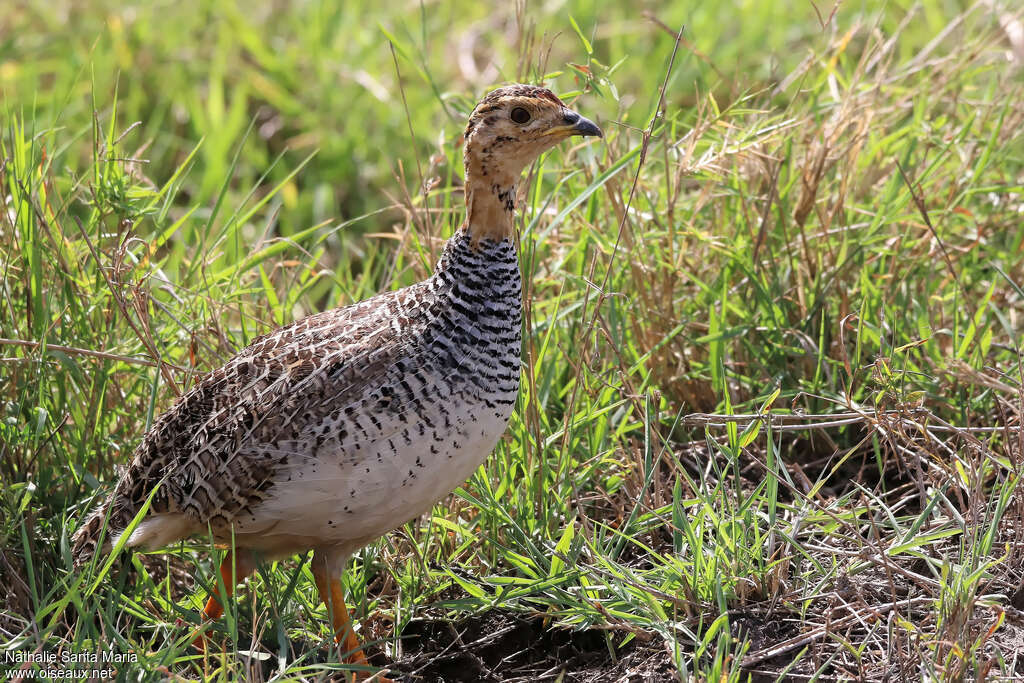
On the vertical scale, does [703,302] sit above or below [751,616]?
above

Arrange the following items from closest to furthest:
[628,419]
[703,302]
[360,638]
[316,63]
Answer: [360,638]
[628,419]
[703,302]
[316,63]

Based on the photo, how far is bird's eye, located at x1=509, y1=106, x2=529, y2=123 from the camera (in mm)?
3416

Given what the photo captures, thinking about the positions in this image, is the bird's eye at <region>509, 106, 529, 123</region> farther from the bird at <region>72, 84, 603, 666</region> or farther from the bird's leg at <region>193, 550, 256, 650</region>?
the bird's leg at <region>193, 550, 256, 650</region>

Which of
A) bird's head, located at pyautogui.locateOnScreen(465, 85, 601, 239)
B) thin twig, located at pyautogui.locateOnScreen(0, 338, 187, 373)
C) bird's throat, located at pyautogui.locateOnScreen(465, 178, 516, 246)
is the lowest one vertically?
thin twig, located at pyautogui.locateOnScreen(0, 338, 187, 373)

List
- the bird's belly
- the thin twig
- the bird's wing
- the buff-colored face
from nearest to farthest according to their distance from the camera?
the bird's belly, the bird's wing, the buff-colored face, the thin twig

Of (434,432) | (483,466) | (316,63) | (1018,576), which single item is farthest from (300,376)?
(316,63)

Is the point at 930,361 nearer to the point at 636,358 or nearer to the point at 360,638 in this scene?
the point at 636,358

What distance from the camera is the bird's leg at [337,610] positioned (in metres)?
3.35

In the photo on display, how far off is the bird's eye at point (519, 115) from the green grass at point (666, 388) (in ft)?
1.16

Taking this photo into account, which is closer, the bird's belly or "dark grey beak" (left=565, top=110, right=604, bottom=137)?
the bird's belly

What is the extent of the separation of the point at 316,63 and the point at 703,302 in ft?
10.3

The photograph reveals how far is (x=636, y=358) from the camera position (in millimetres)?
4117

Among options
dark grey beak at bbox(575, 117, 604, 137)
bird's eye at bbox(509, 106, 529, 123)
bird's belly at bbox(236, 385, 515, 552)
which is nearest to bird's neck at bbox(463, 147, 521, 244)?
bird's eye at bbox(509, 106, 529, 123)

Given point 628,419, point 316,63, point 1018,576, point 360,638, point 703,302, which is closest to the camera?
point 1018,576
